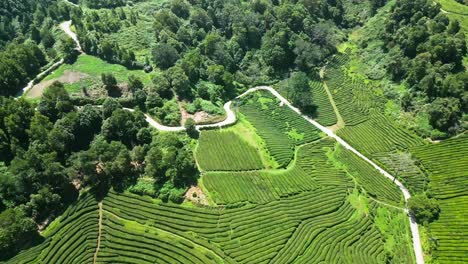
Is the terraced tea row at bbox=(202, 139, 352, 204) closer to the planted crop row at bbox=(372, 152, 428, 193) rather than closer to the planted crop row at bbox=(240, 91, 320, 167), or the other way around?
the planted crop row at bbox=(240, 91, 320, 167)

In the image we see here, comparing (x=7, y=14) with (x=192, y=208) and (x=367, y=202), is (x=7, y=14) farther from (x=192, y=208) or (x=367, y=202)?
(x=367, y=202)

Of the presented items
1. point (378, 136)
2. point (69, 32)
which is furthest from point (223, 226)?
point (69, 32)

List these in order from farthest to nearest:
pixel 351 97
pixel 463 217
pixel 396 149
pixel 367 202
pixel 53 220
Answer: pixel 351 97 → pixel 396 149 → pixel 367 202 → pixel 463 217 → pixel 53 220

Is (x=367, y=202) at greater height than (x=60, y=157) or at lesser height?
lesser

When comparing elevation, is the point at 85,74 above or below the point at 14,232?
above

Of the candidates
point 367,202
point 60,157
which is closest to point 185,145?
point 60,157

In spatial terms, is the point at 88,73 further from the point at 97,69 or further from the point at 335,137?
the point at 335,137

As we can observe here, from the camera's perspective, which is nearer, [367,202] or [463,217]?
[463,217]

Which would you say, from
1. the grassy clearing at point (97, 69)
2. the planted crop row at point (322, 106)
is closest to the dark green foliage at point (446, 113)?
the planted crop row at point (322, 106)
